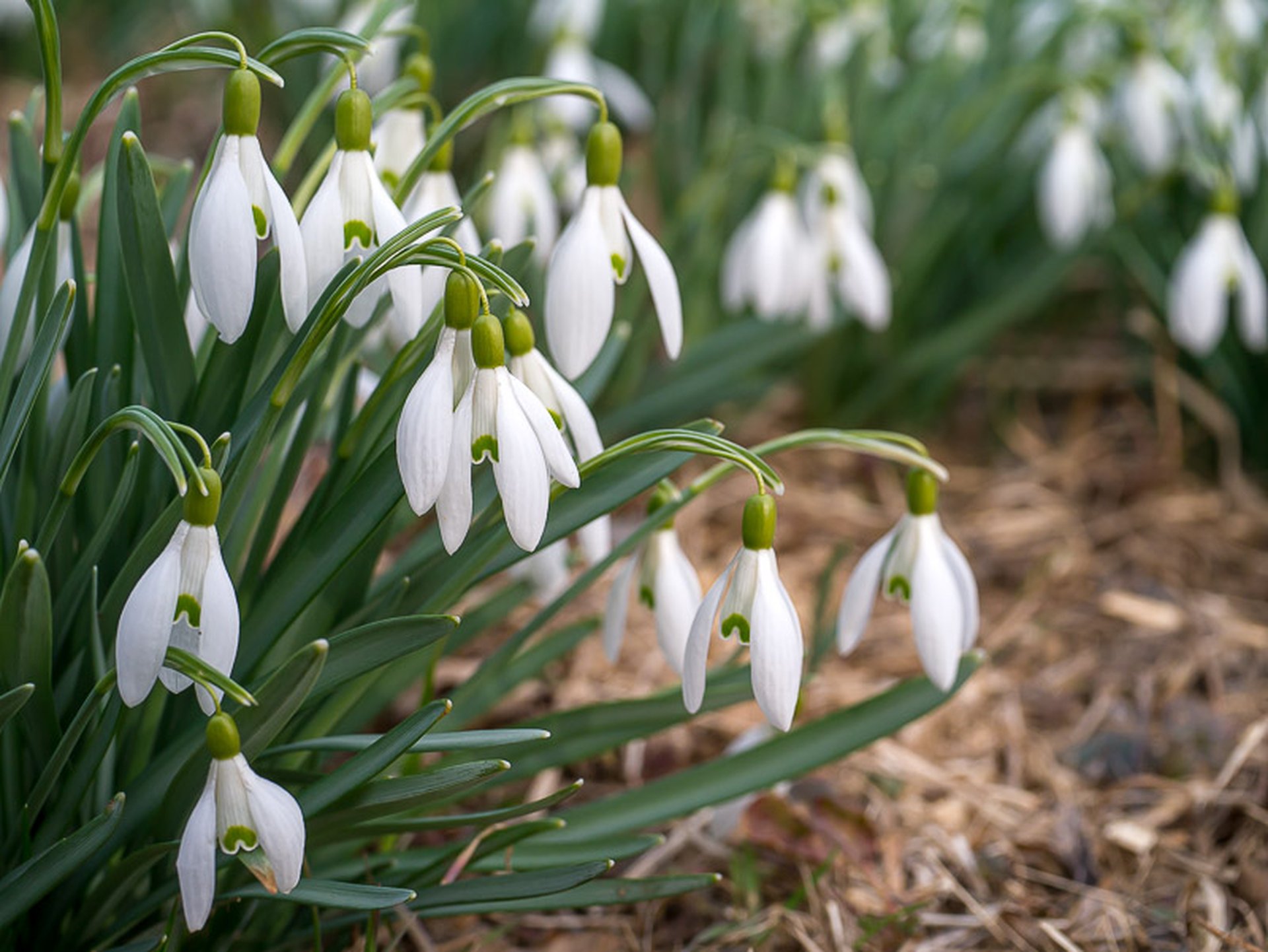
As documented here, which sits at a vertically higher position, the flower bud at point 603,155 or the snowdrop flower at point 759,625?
the flower bud at point 603,155

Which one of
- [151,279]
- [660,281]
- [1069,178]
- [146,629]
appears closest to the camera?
[146,629]

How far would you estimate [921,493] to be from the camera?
4.31 feet

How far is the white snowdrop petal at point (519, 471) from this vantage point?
1018mm

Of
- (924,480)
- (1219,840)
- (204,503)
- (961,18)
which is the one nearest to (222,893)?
(204,503)

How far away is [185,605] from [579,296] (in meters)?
0.42

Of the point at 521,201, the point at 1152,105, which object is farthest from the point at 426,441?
the point at 1152,105

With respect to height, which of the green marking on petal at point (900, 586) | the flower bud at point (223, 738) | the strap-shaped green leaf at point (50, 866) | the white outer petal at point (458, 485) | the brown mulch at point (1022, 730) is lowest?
the brown mulch at point (1022, 730)

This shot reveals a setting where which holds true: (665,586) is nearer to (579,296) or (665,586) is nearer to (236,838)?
(579,296)

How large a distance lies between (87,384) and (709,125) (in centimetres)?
196

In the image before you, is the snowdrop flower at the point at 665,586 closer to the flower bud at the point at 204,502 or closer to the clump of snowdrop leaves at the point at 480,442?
the clump of snowdrop leaves at the point at 480,442

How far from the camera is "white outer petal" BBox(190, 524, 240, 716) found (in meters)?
0.98

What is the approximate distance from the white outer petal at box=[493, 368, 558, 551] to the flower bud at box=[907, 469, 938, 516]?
0.43 m

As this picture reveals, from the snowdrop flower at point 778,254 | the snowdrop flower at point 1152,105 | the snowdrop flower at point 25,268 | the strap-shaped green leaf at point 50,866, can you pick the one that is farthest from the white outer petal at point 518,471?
the snowdrop flower at point 1152,105

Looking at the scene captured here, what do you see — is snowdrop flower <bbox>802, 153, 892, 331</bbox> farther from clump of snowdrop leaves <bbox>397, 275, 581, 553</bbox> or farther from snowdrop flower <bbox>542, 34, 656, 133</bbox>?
clump of snowdrop leaves <bbox>397, 275, 581, 553</bbox>
